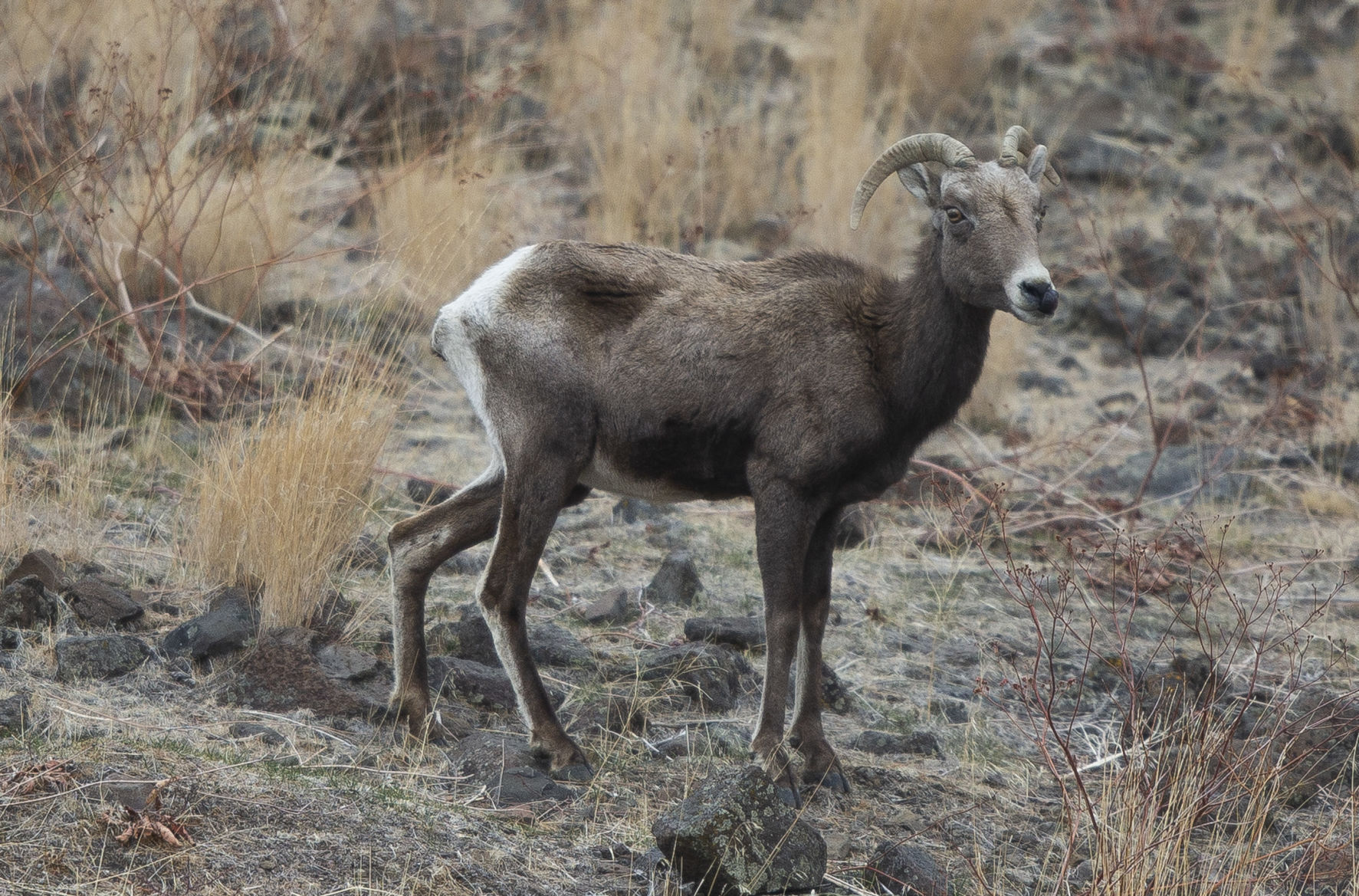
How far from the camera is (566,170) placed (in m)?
11.5

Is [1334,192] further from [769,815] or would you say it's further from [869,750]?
[769,815]

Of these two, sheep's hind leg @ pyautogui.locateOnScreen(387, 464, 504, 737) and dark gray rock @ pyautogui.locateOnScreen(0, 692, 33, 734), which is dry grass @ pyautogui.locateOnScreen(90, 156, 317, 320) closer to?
sheep's hind leg @ pyautogui.locateOnScreen(387, 464, 504, 737)

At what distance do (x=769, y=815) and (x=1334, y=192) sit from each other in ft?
34.6

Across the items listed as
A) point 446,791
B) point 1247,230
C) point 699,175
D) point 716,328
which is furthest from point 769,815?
point 1247,230

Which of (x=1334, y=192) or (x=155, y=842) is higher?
(x=1334, y=192)

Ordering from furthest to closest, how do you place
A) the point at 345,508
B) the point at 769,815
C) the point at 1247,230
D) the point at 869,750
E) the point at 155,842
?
the point at 1247,230
the point at 345,508
the point at 869,750
the point at 769,815
the point at 155,842

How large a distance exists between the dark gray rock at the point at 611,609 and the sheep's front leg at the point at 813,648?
3.86ft

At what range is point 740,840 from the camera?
159 inches

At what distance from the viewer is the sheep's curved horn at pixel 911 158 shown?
16.8ft

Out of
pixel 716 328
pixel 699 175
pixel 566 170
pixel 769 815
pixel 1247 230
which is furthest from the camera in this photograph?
pixel 1247 230

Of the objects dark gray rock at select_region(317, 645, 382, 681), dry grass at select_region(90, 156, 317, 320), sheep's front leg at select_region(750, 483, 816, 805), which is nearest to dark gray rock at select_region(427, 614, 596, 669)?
dark gray rock at select_region(317, 645, 382, 681)

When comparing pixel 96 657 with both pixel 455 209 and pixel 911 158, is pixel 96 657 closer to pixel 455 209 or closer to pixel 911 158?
pixel 911 158

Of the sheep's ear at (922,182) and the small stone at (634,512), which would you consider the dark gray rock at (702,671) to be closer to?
the small stone at (634,512)

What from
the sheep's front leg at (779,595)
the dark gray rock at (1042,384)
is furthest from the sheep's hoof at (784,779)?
the dark gray rock at (1042,384)
